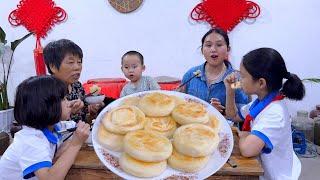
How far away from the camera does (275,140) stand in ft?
3.96

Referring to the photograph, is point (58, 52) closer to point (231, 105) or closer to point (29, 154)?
point (29, 154)

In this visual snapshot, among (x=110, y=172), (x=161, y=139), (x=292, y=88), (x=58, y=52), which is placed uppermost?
(x=58, y=52)

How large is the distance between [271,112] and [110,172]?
2.22ft

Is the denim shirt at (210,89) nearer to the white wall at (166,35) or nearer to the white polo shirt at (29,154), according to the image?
the white polo shirt at (29,154)

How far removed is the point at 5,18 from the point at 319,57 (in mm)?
3319

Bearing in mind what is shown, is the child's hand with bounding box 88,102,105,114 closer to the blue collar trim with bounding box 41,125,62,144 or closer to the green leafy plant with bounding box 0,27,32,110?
the blue collar trim with bounding box 41,125,62,144

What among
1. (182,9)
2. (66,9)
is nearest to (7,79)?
(66,9)

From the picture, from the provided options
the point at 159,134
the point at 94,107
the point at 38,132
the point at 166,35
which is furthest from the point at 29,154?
the point at 166,35

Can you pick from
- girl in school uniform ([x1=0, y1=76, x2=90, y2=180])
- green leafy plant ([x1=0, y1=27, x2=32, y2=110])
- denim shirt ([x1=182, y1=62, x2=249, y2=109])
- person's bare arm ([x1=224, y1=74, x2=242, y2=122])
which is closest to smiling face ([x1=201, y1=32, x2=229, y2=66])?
denim shirt ([x1=182, y1=62, x2=249, y2=109])

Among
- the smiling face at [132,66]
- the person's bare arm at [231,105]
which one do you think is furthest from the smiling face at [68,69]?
the person's bare arm at [231,105]

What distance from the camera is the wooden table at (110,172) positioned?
1.01 m

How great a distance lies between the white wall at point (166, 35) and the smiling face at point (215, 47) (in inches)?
52.3

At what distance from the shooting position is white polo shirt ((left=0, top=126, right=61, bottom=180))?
1.06 m

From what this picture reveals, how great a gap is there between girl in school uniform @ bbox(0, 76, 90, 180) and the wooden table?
42 millimetres
